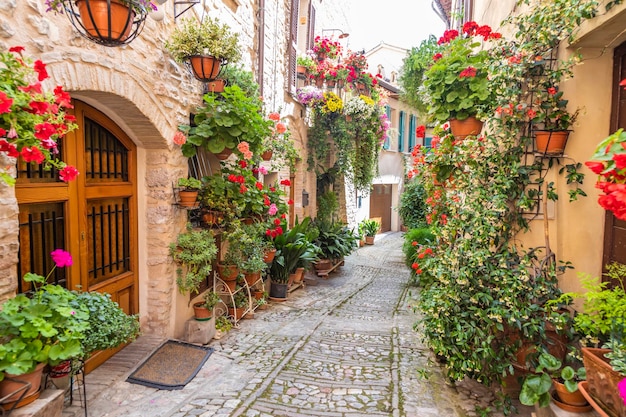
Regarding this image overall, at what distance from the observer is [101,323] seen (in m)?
2.84

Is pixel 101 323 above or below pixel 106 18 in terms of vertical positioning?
below

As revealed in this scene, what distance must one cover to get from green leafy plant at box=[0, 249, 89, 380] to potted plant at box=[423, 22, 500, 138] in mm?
3378

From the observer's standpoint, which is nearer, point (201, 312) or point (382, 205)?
point (201, 312)

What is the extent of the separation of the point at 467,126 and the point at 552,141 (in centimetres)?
93

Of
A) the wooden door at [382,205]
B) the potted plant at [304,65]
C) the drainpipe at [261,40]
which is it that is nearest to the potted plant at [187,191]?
the drainpipe at [261,40]

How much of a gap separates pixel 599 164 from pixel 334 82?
27.4 ft

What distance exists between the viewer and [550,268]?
309 centimetres

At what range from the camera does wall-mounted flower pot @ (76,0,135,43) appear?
2559 millimetres

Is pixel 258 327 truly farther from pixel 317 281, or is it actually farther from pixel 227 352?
pixel 317 281

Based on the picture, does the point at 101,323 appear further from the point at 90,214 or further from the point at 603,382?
the point at 603,382

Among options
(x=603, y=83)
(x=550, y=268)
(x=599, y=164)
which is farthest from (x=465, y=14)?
(x=599, y=164)

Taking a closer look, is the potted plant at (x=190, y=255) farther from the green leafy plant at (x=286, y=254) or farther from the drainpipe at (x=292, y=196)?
the drainpipe at (x=292, y=196)

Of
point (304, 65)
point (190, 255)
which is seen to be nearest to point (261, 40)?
point (304, 65)

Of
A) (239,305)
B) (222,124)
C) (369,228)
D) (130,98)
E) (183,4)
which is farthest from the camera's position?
(369,228)
